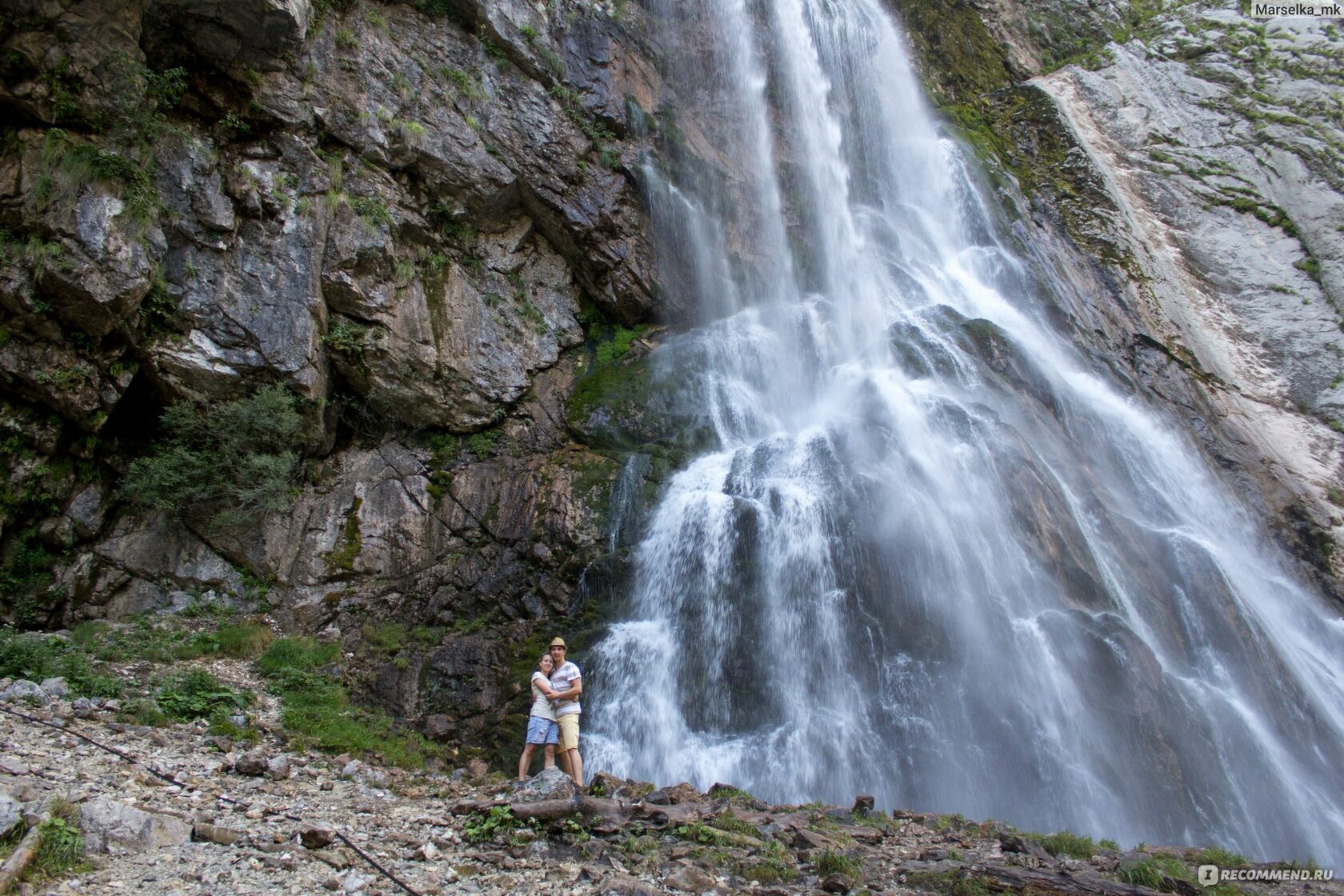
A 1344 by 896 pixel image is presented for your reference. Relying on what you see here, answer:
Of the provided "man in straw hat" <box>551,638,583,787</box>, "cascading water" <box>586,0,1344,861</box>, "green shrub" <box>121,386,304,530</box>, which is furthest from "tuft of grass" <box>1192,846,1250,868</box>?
"green shrub" <box>121,386,304,530</box>

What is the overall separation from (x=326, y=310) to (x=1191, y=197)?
2235 cm

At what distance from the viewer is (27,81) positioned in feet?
30.2

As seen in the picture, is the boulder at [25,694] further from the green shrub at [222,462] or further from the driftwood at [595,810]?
the green shrub at [222,462]

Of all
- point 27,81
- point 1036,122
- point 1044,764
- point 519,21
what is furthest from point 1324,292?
point 27,81

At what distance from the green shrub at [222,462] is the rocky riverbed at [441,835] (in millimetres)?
4082

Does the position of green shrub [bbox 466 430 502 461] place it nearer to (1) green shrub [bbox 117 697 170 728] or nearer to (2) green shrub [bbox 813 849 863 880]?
(1) green shrub [bbox 117 697 170 728]

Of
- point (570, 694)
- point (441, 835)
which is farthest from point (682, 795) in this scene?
point (441, 835)

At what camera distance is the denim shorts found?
23.1 feet

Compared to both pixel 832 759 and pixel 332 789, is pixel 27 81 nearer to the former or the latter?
pixel 332 789

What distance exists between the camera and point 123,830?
12.6 ft

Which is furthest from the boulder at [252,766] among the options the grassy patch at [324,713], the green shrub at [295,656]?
the green shrub at [295,656]

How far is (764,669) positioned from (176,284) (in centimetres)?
993

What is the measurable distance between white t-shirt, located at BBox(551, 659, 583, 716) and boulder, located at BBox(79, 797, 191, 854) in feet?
11.2

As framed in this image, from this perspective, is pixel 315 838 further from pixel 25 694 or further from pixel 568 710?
pixel 25 694
